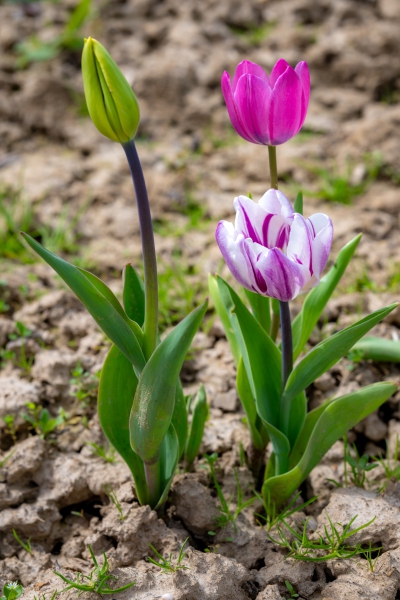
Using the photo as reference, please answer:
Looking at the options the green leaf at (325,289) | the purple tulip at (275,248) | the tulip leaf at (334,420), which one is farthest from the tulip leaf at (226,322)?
the purple tulip at (275,248)

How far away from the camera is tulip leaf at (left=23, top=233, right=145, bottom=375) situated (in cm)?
138

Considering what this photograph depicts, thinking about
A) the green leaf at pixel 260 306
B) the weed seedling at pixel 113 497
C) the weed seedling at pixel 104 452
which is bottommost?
the weed seedling at pixel 113 497

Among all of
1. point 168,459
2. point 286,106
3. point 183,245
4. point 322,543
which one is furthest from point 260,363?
point 183,245

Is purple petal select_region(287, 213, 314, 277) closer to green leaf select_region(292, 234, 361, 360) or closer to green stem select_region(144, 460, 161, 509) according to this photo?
green leaf select_region(292, 234, 361, 360)

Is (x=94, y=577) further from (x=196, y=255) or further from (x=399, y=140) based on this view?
(x=399, y=140)

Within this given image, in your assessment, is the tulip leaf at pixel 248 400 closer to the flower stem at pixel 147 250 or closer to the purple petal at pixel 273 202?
the flower stem at pixel 147 250

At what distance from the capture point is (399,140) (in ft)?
10.5

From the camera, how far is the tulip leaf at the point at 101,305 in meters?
1.38

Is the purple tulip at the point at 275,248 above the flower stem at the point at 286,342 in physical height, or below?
above

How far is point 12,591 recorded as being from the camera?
1.53m

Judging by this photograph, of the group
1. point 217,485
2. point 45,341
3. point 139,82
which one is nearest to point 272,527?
point 217,485

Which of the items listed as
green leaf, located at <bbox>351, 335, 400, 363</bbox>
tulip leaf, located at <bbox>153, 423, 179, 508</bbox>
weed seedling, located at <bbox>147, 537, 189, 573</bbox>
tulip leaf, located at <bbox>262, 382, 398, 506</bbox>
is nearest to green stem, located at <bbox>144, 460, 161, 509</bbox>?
tulip leaf, located at <bbox>153, 423, 179, 508</bbox>

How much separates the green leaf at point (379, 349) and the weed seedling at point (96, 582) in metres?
1.01

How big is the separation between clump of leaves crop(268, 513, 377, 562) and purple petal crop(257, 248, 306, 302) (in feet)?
1.96
